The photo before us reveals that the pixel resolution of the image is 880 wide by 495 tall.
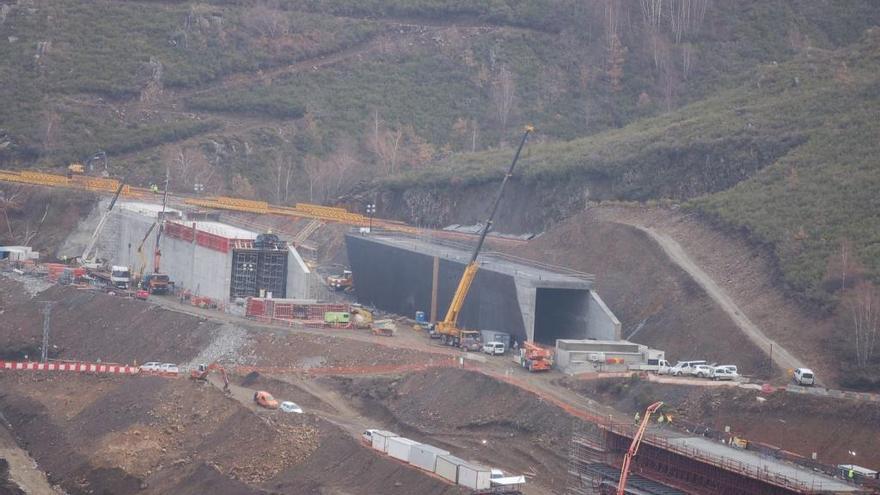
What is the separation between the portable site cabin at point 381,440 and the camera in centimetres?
4136

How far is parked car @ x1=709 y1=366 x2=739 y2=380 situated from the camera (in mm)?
45094

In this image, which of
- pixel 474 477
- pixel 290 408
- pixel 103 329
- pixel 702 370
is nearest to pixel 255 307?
pixel 103 329

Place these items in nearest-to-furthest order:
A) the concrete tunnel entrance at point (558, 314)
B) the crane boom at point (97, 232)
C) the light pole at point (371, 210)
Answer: the concrete tunnel entrance at point (558, 314), the light pole at point (371, 210), the crane boom at point (97, 232)

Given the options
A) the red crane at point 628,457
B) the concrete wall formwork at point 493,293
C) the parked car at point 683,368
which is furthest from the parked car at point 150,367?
the red crane at point 628,457

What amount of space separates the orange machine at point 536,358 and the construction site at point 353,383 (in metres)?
0.07

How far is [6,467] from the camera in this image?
4644 centimetres

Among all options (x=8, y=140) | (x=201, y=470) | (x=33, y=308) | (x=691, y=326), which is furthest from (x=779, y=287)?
(x=8, y=140)

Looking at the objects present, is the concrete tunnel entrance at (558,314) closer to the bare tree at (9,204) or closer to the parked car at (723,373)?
the parked car at (723,373)

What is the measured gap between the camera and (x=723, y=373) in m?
45.2

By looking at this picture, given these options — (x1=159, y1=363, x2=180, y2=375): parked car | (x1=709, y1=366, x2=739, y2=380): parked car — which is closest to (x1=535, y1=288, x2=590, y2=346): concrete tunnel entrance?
(x1=709, y1=366, x2=739, y2=380): parked car

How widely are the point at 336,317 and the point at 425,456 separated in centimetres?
2016

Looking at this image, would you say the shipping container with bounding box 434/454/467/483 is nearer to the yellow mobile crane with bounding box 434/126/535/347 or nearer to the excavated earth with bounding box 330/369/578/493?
the excavated earth with bounding box 330/369/578/493

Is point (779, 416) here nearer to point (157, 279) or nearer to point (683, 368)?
point (683, 368)

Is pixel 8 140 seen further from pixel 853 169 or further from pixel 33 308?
pixel 853 169
